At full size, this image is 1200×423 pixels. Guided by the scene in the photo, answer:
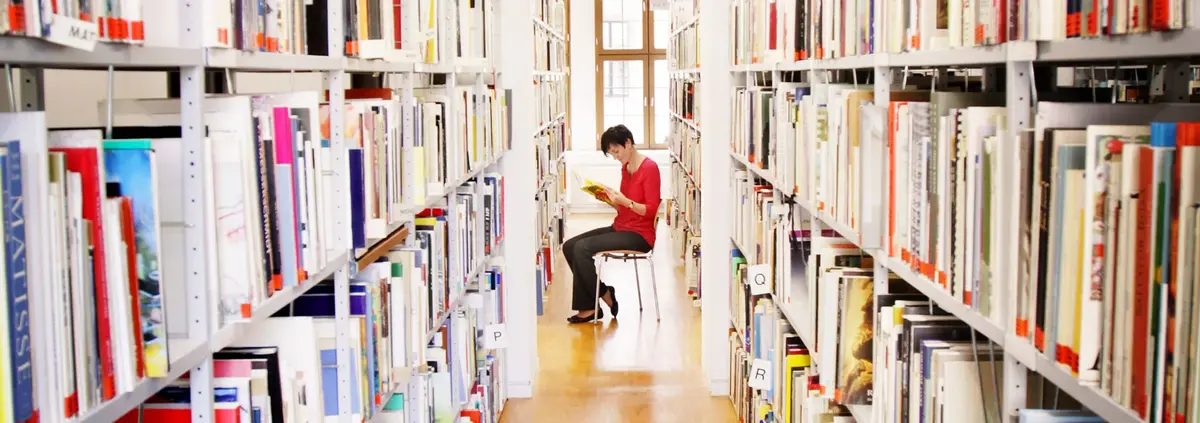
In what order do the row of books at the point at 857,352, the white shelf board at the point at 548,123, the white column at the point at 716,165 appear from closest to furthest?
the row of books at the point at 857,352, the white column at the point at 716,165, the white shelf board at the point at 548,123

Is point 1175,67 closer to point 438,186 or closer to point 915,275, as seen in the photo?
point 915,275

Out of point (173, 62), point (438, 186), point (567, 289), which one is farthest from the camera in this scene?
point (567, 289)

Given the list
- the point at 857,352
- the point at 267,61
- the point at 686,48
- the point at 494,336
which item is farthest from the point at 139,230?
the point at 686,48

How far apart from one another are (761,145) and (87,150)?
2.94 metres

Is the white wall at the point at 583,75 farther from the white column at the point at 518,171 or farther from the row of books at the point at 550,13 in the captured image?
the white column at the point at 518,171

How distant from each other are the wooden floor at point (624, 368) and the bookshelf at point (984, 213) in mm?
1598

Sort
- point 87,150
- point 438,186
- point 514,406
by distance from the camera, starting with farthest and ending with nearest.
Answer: point 514,406 → point 438,186 → point 87,150

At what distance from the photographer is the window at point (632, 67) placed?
12.6 meters

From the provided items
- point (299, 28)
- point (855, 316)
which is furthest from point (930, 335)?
point (299, 28)

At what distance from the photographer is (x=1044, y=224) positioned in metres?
1.49

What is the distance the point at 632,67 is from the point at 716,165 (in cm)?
769

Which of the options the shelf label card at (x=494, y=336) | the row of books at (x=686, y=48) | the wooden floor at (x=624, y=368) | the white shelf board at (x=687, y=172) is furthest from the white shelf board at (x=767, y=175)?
the white shelf board at (x=687, y=172)

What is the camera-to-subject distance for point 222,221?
166 cm

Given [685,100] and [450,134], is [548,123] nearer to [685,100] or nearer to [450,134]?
[685,100]
